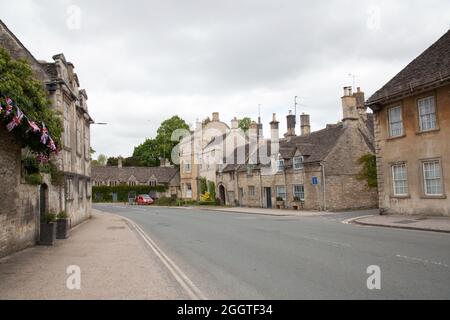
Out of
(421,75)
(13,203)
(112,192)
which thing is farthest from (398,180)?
(112,192)

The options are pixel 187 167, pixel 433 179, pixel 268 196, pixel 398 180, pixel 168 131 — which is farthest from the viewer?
pixel 168 131

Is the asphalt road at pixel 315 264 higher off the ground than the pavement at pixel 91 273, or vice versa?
the pavement at pixel 91 273

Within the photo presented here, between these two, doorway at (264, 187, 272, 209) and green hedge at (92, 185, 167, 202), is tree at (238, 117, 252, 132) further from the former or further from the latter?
doorway at (264, 187, 272, 209)

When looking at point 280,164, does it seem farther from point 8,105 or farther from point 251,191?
point 8,105

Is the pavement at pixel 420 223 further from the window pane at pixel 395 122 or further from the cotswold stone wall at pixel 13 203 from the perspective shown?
the cotswold stone wall at pixel 13 203

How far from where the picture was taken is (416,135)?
68.2 ft

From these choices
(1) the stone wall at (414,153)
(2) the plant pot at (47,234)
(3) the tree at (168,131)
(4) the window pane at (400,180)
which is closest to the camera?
(2) the plant pot at (47,234)

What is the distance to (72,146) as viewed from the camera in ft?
71.5

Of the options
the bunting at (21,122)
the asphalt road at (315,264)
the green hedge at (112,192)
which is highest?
the bunting at (21,122)

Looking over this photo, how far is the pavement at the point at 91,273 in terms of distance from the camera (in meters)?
7.35

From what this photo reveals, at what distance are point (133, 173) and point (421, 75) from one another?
6712 cm

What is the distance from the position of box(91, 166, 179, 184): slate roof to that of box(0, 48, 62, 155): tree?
65686mm

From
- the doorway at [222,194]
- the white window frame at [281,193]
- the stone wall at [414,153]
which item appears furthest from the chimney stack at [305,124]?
the stone wall at [414,153]

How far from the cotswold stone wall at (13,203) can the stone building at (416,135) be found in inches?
724
